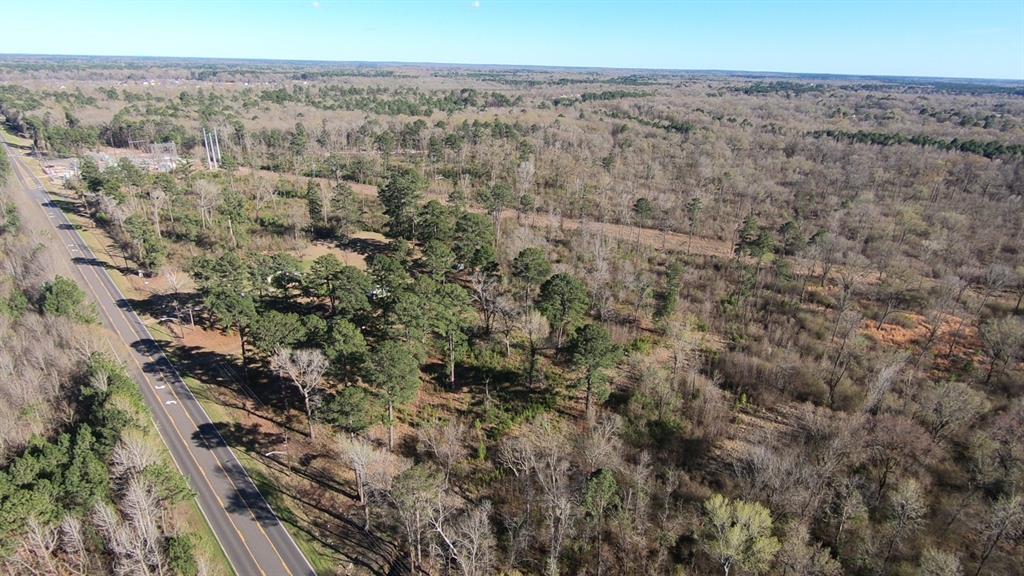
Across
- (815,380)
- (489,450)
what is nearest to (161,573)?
(489,450)

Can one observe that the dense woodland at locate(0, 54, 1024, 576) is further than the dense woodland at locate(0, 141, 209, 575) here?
Yes

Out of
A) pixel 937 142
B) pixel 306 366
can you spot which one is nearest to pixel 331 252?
pixel 306 366

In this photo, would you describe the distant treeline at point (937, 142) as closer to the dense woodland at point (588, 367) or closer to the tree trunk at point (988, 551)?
the dense woodland at point (588, 367)

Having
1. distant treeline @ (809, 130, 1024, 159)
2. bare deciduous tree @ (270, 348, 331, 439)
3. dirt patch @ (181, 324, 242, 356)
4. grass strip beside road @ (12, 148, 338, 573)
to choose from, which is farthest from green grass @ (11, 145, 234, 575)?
distant treeline @ (809, 130, 1024, 159)

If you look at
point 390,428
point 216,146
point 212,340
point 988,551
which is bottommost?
point 212,340

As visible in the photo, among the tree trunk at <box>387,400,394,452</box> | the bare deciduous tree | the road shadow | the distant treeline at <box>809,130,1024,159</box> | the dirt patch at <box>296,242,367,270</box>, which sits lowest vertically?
the road shadow

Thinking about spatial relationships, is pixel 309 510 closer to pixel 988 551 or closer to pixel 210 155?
pixel 988 551

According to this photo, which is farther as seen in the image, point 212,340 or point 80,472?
point 212,340

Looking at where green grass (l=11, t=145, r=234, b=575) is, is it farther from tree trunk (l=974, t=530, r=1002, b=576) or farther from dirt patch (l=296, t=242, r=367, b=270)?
tree trunk (l=974, t=530, r=1002, b=576)
